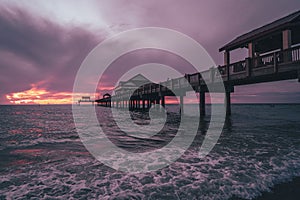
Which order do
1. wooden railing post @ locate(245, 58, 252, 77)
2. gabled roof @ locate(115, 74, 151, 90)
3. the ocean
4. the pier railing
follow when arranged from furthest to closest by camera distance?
gabled roof @ locate(115, 74, 151, 90)
wooden railing post @ locate(245, 58, 252, 77)
the pier railing
the ocean

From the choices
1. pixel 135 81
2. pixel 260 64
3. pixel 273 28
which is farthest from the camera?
pixel 135 81

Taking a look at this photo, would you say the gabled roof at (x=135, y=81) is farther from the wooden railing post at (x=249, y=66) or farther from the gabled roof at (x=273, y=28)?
Answer: the wooden railing post at (x=249, y=66)

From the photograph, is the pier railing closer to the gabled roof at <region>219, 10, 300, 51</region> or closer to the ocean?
the gabled roof at <region>219, 10, 300, 51</region>

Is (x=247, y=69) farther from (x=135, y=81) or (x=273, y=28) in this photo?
(x=135, y=81)

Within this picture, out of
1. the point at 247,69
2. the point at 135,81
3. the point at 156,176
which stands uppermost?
the point at 135,81

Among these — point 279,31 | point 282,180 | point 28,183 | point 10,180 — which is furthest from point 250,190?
point 279,31

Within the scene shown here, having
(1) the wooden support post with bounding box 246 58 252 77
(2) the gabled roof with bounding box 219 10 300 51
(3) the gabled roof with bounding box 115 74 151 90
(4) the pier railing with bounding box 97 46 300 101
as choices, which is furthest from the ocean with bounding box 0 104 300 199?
→ (3) the gabled roof with bounding box 115 74 151 90

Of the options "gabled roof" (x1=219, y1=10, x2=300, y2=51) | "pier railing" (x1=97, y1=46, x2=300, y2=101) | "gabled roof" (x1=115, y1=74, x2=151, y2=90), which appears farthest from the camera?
"gabled roof" (x1=115, y1=74, x2=151, y2=90)

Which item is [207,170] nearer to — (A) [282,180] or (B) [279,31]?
(A) [282,180]

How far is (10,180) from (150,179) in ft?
10.5

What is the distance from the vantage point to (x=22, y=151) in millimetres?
6777

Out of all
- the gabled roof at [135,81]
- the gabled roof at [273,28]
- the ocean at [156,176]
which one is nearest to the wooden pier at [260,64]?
the gabled roof at [273,28]

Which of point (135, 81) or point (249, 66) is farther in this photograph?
point (135, 81)

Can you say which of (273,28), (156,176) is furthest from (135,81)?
(156,176)
